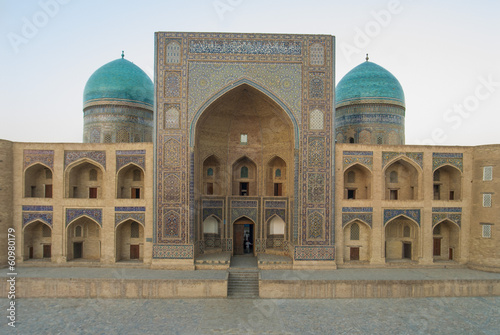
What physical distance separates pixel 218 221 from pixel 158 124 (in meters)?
5.00

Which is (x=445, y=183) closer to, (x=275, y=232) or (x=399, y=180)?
(x=399, y=180)

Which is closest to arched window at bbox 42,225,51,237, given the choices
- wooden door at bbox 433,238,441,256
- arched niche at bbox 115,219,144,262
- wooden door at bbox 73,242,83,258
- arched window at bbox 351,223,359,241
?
wooden door at bbox 73,242,83,258

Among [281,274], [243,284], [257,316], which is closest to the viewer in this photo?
[257,316]

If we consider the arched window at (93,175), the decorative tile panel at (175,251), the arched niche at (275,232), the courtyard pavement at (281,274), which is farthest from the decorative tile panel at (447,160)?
the arched window at (93,175)

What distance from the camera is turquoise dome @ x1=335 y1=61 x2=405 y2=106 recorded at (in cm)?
1709

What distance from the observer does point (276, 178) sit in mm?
15664

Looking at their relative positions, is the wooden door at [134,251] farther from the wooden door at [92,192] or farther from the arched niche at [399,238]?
the arched niche at [399,238]

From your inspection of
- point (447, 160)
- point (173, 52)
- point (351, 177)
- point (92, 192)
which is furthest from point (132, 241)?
point (447, 160)

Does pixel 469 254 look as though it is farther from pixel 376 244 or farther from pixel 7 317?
pixel 7 317

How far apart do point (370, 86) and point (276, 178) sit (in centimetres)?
679

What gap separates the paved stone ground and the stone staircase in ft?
1.50

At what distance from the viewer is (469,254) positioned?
1348cm

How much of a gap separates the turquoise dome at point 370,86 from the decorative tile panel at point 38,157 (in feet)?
44.2

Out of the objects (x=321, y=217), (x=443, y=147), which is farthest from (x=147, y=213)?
(x=443, y=147)
